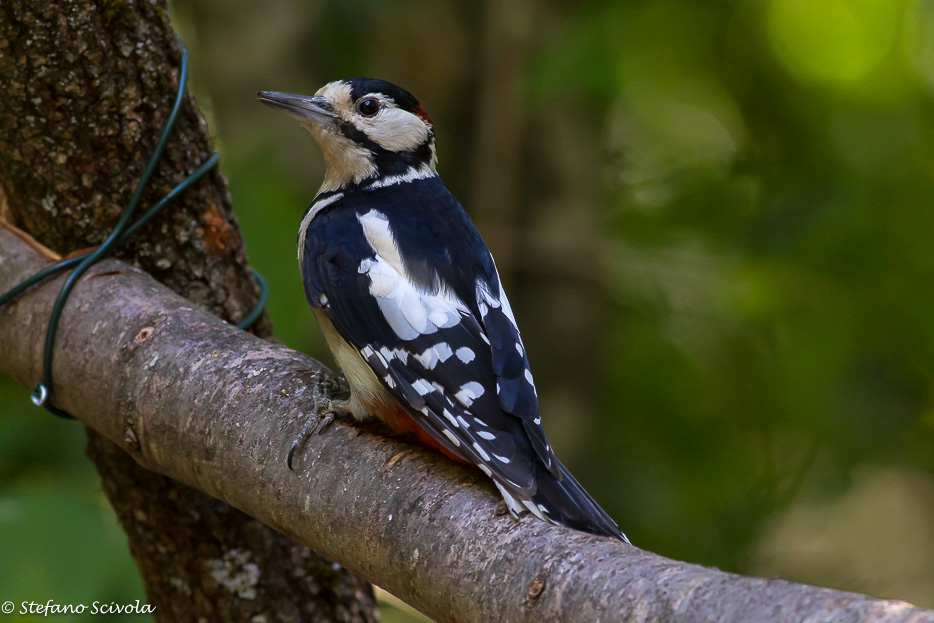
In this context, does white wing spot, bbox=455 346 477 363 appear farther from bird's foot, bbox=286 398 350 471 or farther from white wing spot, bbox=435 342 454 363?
bird's foot, bbox=286 398 350 471

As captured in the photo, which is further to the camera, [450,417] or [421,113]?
[421,113]

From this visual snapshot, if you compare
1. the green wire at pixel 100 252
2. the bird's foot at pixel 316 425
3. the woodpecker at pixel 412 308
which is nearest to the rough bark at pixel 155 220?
the green wire at pixel 100 252

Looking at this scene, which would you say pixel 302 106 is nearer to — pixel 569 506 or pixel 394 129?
pixel 394 129

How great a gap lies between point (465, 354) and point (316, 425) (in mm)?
368

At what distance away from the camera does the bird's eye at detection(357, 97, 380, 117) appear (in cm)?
260

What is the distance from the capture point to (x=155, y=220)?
7.61 feet

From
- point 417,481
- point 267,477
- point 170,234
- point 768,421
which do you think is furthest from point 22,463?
point 768,421

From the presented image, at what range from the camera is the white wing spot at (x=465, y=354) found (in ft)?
6.38

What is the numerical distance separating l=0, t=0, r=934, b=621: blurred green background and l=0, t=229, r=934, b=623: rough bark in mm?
644

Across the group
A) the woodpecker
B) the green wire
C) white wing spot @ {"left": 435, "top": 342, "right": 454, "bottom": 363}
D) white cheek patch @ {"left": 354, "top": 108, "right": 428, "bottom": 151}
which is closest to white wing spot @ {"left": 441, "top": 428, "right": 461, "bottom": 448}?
the woodpecker

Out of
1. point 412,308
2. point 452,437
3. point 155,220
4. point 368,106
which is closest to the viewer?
point 452,437

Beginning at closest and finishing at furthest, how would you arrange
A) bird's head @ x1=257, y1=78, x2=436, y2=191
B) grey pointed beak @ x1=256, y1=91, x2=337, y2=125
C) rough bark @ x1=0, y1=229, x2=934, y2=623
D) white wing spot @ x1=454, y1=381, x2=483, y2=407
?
rough bark @ x1=0, y1=229, x2=934, y2=623
white wing spot @ x1=454, y1=381, x2=483, y2=407
grey pointed beak @ x1=256, y1=91, x2=337, y2=125
bird's head @ x1=257, y1=78, x2=436, y2=191

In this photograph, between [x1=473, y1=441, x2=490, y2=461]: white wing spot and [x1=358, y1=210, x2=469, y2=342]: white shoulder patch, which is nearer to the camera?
[x1=473, y1=441, x2=490, y2=461]: white wing spot

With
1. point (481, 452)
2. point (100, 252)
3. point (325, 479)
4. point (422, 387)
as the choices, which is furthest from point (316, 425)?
point (100, 252)
